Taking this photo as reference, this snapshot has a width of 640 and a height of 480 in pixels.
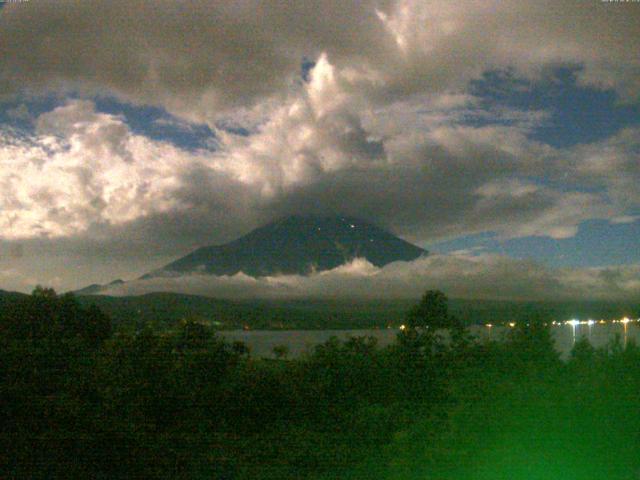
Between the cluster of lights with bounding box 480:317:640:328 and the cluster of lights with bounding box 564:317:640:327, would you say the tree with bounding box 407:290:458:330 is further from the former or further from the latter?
the cluster of lights with bounding box 564:317:640:327

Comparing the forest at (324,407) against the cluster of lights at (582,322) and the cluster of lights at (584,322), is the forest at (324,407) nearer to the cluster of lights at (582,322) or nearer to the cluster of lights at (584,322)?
the cluster of lights at (582,322)

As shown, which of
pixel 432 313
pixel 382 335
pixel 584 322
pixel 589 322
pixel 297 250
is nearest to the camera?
pixel 589 322

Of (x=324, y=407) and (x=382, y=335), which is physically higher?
(x=382, y=335)

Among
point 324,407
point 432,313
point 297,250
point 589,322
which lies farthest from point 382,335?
point 297,250

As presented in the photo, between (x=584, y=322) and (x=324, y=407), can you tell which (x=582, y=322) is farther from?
(x=324, y=407)

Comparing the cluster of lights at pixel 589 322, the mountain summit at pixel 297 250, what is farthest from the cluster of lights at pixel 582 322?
the mountain summit at pixel 297 250

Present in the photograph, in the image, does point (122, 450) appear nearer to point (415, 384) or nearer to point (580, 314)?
point (415, 384)
